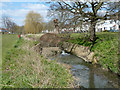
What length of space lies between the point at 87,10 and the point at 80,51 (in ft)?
9.00

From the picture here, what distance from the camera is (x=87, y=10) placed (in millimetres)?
6863

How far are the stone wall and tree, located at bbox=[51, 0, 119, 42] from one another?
36.0 inches

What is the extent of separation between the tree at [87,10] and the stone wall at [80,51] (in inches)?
36.0

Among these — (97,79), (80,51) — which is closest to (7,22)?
(80,51)

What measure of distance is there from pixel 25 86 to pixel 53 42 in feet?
26.7

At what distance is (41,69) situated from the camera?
352cm

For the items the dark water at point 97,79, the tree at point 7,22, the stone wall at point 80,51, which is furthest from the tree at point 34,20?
the dark water at point 97,79

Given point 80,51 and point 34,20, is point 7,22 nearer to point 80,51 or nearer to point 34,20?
point 34,20

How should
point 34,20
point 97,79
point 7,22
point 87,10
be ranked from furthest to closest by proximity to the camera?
point 34,20 < point 7,22 < point 87,10 < point 97,79

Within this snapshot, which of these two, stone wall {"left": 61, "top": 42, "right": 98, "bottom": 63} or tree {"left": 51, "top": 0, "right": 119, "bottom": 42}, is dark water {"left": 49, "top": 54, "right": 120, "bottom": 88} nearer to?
stone wall {"left": 61, "top": 42, "right": 98, "bottom": 63}

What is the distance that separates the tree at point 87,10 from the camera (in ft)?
20.9

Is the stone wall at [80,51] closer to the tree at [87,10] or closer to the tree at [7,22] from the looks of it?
the tree at [87,10]

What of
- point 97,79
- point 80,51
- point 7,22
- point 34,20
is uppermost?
point 34,20

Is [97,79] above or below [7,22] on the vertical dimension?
below
